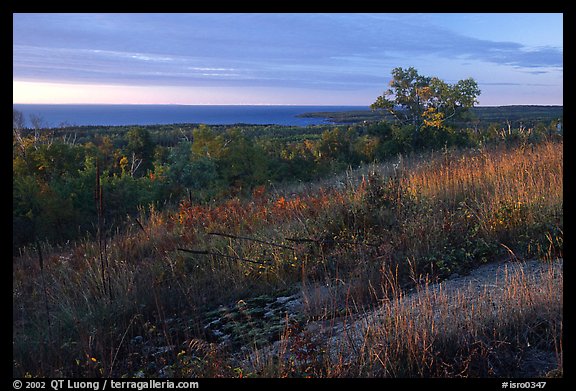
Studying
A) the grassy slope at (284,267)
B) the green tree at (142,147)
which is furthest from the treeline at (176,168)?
the grassy slope at (284,267)

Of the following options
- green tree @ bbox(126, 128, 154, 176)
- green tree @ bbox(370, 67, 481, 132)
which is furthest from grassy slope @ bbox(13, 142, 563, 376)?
green tree @ bbox(126, 128, 154, 176)

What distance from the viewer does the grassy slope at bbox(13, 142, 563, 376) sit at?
10.7 feet

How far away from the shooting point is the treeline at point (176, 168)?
12.7m

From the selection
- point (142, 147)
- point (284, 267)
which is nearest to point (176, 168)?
point (142, 147)

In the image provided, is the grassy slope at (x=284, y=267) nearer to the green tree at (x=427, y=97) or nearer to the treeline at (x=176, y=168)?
the treeline at (x=176, y=168)

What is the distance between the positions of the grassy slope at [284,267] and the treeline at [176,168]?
4.44 meters

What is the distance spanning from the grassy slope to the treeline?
4.44 m

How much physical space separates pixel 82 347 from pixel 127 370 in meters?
0.57

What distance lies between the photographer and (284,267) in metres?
4.75

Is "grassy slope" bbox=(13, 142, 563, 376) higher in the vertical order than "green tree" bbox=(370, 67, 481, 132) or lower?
lower

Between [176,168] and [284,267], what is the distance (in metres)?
15.1

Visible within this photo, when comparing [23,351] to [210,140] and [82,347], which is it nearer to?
[82,347]

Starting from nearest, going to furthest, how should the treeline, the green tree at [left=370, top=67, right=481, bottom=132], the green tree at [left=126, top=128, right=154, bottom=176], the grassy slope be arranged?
the grassy slope, the treeline, the green tree at [left=370, top=67, right=481, bottom=132], the green tree at [left=126, top=128, right=154, bottom=176]

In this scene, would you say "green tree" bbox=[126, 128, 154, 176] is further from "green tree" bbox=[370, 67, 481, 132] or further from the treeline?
"green tree" bbox=[370, 67, 481, 132]
